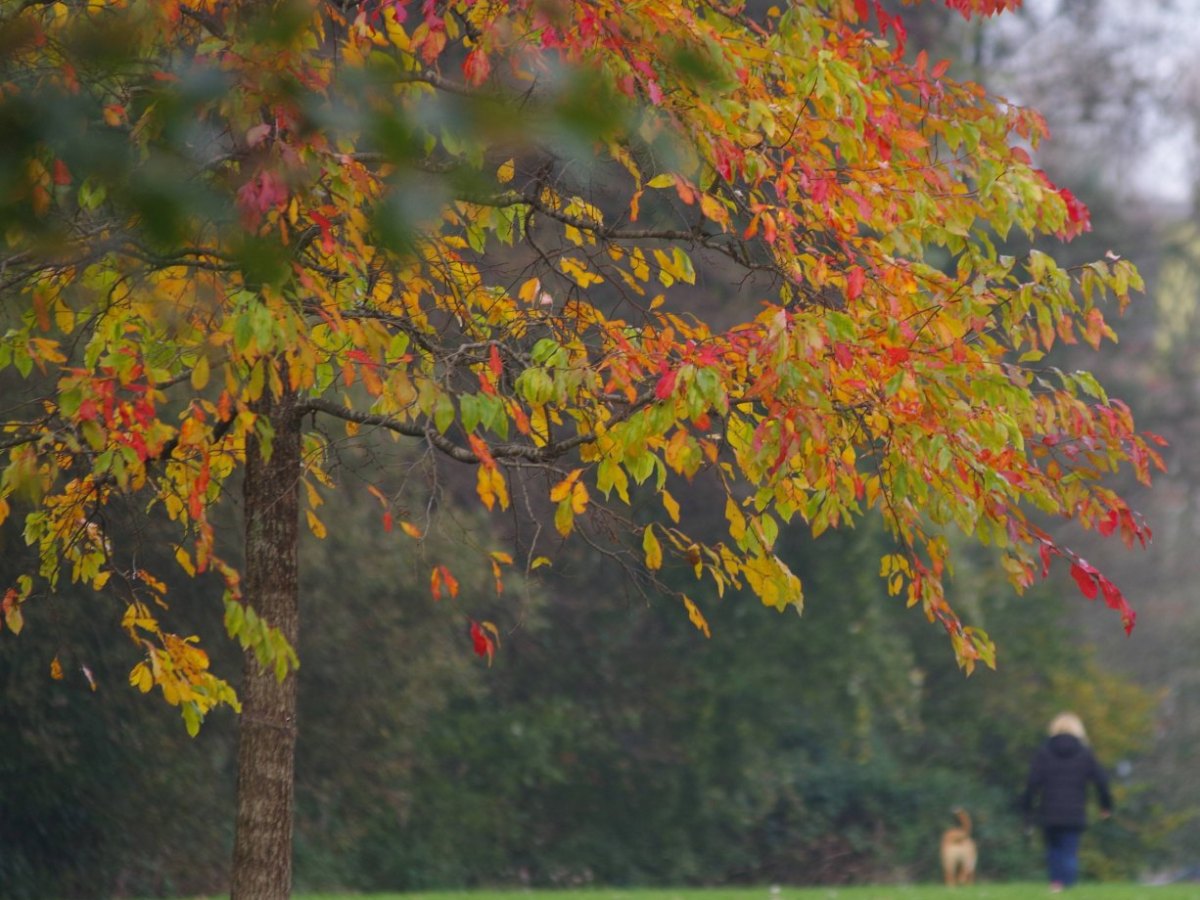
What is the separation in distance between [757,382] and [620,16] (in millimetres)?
1241

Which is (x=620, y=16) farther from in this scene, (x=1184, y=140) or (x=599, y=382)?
(x=1184, y=140)

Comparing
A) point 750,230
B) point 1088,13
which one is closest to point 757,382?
point 750,230

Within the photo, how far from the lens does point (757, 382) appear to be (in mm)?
4879

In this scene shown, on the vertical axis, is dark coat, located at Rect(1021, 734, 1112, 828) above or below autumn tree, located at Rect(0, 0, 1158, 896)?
below

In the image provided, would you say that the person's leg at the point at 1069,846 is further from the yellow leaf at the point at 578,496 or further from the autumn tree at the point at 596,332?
the yellow leaf at the point at 578,496

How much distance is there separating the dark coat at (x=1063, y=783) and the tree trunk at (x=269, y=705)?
8.44 meters

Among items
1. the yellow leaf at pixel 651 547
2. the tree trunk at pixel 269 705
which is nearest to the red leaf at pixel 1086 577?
the yellow leaf at pixel 651 547

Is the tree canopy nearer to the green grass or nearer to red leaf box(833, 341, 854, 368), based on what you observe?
red leaf box(833, 341, 854, 368)

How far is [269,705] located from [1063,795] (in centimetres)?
874

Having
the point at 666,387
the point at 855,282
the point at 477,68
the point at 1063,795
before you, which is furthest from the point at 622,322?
the point at 1063,795

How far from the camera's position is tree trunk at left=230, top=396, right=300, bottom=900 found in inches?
234

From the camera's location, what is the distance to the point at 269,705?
5945mm

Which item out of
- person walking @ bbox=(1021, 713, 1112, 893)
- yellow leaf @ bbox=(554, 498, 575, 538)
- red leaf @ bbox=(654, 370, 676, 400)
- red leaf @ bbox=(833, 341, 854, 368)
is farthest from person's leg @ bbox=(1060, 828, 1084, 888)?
red leaf @ bbox=(654, 370, 676, 400)

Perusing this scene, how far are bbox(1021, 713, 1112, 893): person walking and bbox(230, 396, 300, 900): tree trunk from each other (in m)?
8.22
